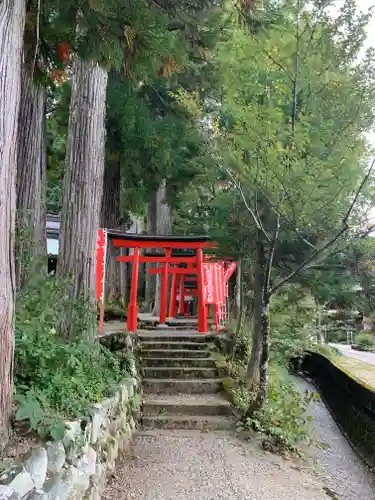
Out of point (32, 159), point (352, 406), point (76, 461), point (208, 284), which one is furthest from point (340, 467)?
point (32, 159)

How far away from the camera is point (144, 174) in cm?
990

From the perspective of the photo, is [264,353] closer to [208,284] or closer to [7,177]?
[7,177]

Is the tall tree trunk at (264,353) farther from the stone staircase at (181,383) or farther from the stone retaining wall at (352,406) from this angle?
the stone retaining wall at (352,406)

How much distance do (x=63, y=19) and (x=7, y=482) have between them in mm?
3232

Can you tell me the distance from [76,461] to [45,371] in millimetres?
639

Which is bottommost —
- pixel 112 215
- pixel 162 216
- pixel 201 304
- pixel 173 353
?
pixel 173 353

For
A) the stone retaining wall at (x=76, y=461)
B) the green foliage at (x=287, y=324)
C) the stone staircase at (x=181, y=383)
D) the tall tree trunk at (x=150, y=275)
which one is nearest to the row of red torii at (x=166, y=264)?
the stone staircase at (x=181, y=383)

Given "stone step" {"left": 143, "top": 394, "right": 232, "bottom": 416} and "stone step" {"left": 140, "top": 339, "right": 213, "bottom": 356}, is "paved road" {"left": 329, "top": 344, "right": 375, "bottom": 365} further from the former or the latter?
"stone step" {"left": 143, "top": 394, "right": 232, "bottom": 416}

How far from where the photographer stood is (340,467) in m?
6.47

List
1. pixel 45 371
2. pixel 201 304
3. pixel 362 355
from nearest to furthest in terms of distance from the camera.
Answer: pixel 45 371 → pixel 201 304 → pixel 362 355

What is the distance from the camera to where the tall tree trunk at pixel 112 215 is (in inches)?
426

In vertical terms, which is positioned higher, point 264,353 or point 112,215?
point 112,215

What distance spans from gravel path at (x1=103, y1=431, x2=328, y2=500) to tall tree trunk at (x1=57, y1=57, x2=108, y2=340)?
1496 millimetres

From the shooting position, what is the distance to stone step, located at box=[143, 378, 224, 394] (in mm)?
7051
